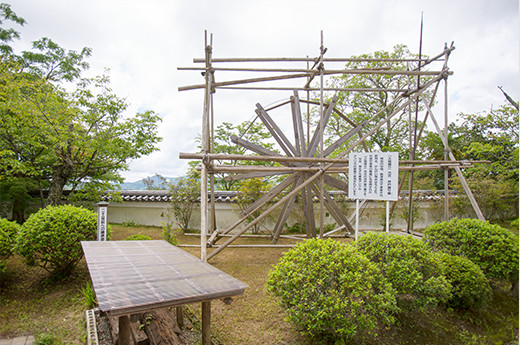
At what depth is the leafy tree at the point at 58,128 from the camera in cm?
733

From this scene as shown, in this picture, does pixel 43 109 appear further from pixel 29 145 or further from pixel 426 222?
pixel 426 222

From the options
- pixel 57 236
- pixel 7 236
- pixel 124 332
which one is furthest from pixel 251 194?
pixel 124 332

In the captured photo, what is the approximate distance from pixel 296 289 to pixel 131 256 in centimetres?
245

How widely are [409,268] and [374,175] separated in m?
2.06

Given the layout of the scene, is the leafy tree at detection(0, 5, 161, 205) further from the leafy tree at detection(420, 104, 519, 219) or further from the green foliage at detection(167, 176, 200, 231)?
the leafy tree at detection(420, 104, 519, 219)

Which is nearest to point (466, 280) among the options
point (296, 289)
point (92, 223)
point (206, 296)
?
point (296, 289)

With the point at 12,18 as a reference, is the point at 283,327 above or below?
below

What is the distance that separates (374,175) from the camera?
5.58 m

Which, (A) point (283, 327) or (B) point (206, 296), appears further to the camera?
(A) point (283, 327)

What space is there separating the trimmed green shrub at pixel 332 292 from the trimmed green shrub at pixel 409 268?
311 millimetres

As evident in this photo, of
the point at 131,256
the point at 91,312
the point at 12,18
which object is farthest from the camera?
the point at 12,18

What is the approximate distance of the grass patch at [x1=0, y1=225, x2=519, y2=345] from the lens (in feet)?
12.0

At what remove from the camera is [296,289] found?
3516 millimetres

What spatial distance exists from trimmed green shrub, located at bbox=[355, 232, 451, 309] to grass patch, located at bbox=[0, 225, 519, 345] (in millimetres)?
364
